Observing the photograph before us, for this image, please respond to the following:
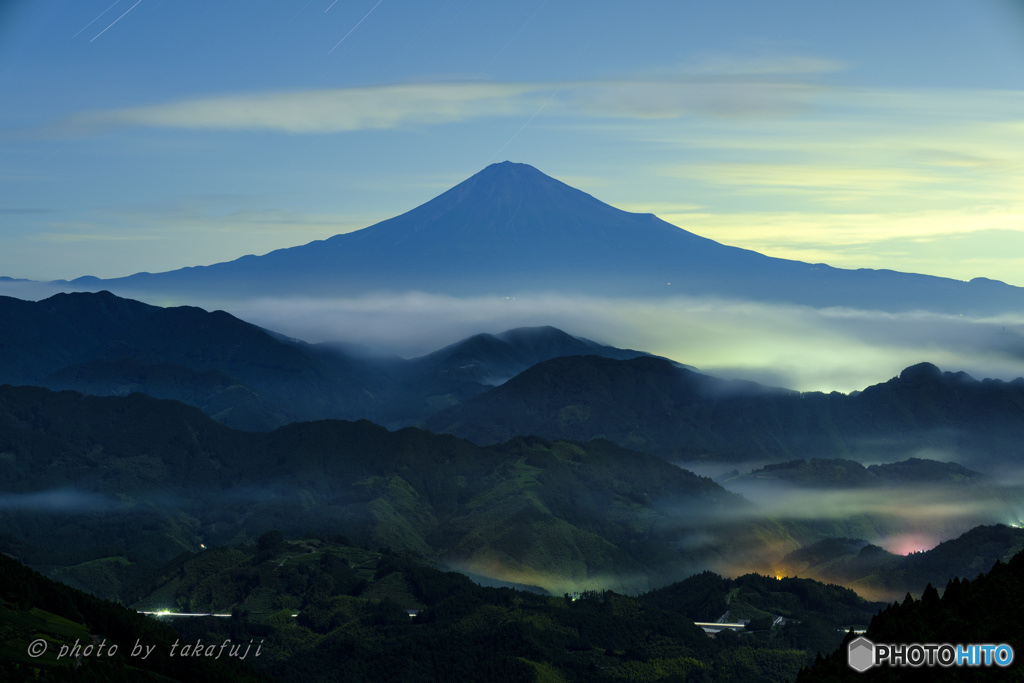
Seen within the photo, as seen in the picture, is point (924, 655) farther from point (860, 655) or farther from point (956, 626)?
point (956, 626)

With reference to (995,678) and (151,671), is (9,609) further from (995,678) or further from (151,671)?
(995,678)

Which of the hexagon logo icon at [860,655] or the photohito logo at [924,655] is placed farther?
the hexagon logo icon at [860,655]

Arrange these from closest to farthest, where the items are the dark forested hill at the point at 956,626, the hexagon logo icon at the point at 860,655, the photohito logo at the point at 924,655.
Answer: the photohito logo at the point at 924,655
the dark forested hill at the point at 956,626
the hexagon logo icon at the point at 860,655

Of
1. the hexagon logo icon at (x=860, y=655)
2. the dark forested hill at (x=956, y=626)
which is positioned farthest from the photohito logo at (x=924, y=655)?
the dark forested hill at (x=956, y=626)

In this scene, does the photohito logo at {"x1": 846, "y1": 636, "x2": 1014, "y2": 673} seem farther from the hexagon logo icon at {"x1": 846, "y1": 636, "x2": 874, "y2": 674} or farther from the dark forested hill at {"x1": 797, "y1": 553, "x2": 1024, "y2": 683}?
the dark forested hill at {"x1": 797, "y1": 553, "x2": 1024, "y2": 683}

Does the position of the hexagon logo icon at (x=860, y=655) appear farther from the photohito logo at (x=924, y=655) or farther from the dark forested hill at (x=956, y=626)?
the dark forested hill at (x=956, y=626)

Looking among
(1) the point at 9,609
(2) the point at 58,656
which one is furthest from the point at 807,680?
(1) the point at 9,609

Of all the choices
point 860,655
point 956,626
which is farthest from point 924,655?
point 956,626

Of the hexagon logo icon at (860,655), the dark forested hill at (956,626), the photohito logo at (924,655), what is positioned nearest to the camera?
the photohito logo at (924,655)
